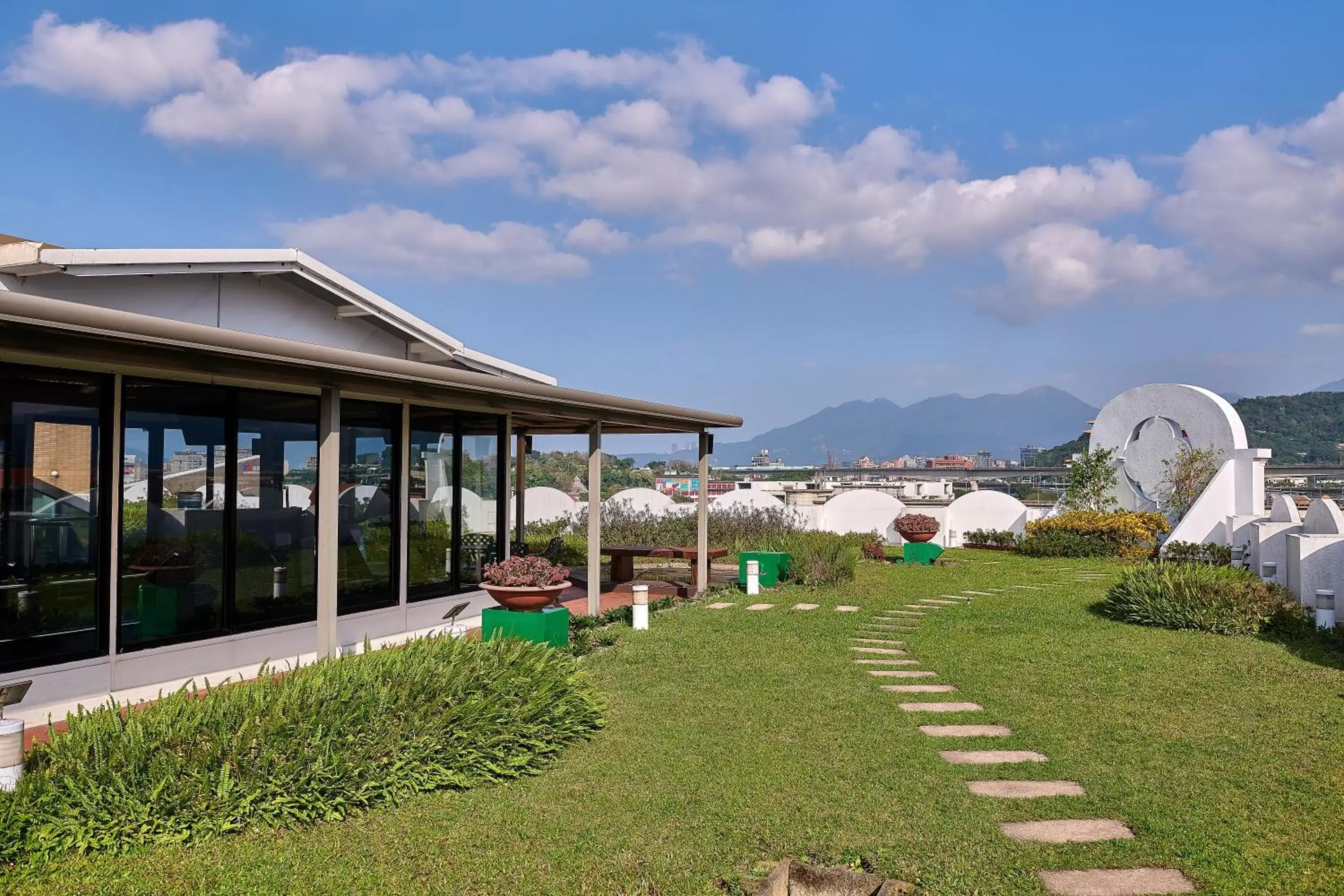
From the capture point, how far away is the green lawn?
12.6 ft

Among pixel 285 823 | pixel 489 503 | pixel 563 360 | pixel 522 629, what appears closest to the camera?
pixel 285 823

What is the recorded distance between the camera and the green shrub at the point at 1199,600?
9977 millimetres

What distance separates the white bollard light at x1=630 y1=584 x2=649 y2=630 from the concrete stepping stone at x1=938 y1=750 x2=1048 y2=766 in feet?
16.3

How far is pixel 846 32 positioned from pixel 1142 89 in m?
6.42

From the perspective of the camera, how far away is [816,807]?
4617 millimetres

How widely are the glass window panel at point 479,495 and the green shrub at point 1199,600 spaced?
24.9 ft

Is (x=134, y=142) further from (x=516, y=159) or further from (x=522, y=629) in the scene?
(x=522, y=629)

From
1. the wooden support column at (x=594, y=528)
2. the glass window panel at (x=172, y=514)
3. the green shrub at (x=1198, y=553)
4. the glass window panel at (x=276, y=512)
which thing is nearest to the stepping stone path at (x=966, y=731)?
the wooden support column at (x=594, y=528)

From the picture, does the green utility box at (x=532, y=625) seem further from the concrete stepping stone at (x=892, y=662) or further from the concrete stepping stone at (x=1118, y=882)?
the concrete stepping stone at (x=1118, y=882)

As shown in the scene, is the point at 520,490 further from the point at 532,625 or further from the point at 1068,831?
the point at 1068,831

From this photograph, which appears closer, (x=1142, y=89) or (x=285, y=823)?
(x=285, y=823)

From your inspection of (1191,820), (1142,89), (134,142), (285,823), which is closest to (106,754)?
(285,823)

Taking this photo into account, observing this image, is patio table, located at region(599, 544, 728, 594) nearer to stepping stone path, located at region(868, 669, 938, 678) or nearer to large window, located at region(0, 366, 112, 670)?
stepping stone path, located at region(868, 669, 938, 678)

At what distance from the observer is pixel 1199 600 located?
33.9ft
